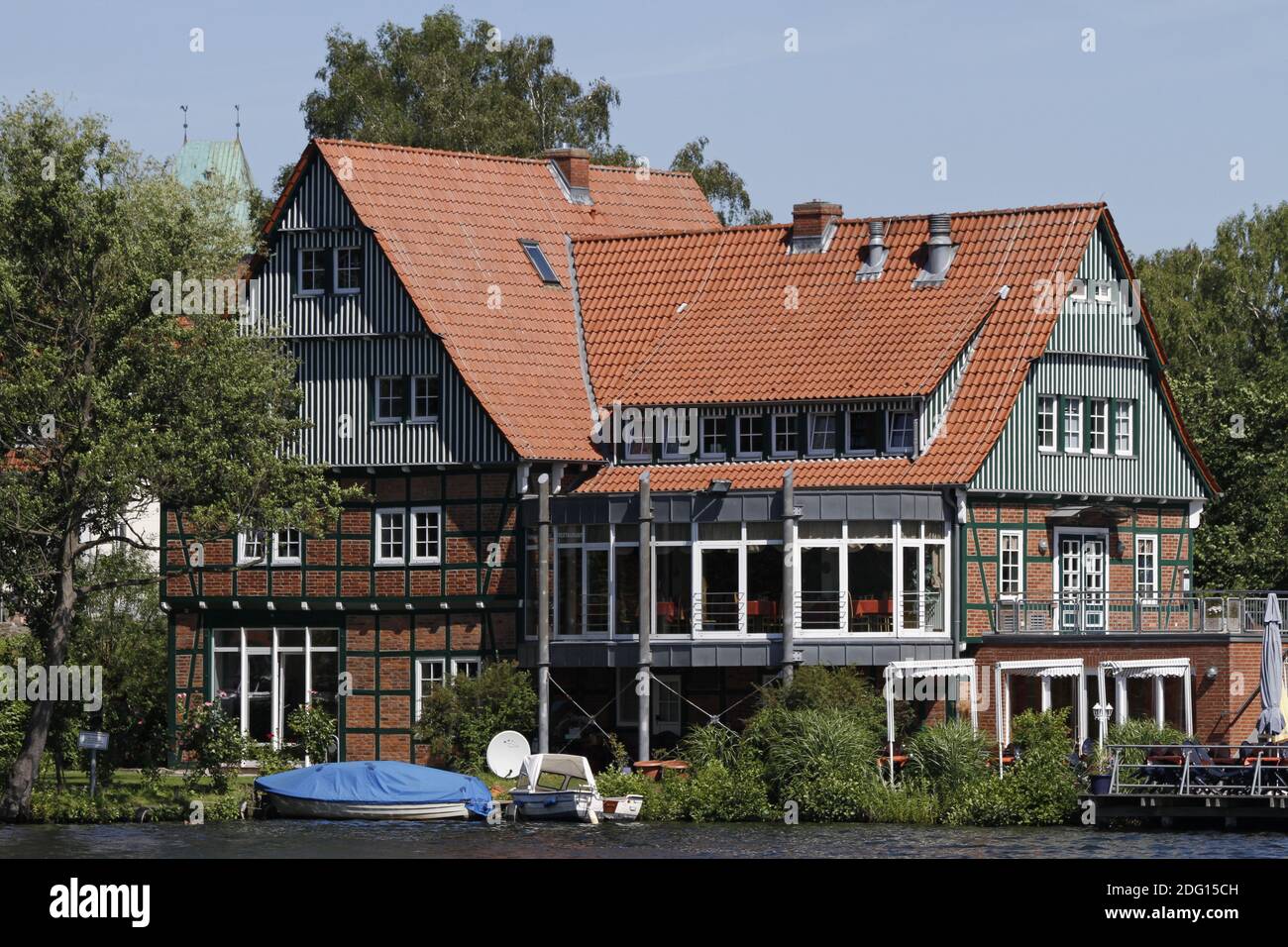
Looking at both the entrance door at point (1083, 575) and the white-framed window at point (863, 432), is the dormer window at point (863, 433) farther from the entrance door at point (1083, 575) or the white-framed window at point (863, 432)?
the entrance door at point (1083, 575)

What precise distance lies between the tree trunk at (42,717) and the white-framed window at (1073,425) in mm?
19701

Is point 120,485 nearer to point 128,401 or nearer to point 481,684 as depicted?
point 128,401

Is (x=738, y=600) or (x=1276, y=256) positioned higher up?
(x=1276, y=256)

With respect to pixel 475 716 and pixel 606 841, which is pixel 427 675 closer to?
pixel 475 716

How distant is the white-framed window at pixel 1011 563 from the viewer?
2117 inches

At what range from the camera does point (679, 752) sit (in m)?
52.2

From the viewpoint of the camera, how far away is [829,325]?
55781 mm

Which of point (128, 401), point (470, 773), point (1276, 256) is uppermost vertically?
point (1276, 256)

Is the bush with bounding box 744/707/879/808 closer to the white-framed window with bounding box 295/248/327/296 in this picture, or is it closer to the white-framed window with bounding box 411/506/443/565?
the white-framed window with bounding box 411/506/443/565

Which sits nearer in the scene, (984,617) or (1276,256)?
(984,617)

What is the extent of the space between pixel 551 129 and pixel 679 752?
Result: 33.1 metres

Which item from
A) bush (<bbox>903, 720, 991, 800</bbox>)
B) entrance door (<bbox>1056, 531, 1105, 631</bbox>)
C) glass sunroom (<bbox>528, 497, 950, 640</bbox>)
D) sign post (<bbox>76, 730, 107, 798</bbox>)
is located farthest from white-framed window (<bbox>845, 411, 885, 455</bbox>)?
sign post (<bbox>76, 730, 107, 798</bbox>)
